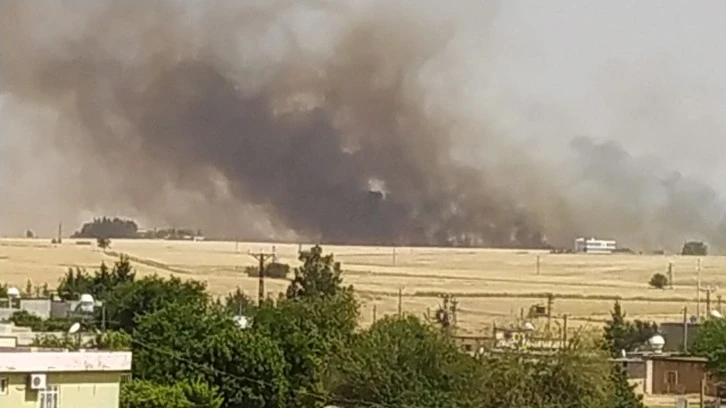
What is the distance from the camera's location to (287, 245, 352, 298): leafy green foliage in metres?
15.2

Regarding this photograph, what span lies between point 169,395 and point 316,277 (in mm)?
8587

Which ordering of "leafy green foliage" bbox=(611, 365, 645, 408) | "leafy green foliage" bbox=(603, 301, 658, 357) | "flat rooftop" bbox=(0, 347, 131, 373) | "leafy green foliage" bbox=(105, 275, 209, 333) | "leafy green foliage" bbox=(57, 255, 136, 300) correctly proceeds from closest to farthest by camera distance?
"flat rooftop" bbox=(0, 347, 131, 373), "leafy green foliage" bbox=(611, 365, 645, 408), "leafy green foliage" bbox=(105, 275, 209, 333), "leafy green foliage" bbox=(603, 301, 658, 357), "leafy green foliage" bbox=(57, 255, 136, 300)

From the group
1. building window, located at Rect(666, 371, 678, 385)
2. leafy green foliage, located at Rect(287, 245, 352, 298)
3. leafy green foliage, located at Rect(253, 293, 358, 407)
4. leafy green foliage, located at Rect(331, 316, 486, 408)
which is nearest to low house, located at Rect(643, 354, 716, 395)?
building window, located at Rect(666, 371, 678, 385)

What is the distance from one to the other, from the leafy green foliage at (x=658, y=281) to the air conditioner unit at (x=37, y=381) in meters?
14.8

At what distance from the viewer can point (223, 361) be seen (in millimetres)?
8281

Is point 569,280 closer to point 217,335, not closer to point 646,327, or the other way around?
point 646,327

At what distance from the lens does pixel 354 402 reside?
7605 millimetres

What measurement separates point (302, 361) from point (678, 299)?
1112cm

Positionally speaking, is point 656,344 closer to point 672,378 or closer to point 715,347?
point 672,378

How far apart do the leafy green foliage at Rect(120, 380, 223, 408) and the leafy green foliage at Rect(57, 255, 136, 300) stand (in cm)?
514

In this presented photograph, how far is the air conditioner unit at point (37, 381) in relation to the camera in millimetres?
4920

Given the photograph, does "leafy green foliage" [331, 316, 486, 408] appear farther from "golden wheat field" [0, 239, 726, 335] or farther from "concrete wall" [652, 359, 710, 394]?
"golden wheat field" [0, 239, 726, 335]

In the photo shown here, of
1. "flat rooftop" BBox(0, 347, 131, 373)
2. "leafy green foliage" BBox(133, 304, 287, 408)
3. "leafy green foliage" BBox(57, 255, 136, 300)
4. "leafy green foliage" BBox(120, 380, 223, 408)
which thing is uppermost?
"leafy green foliage" BBox(57, 255, 136, 300)

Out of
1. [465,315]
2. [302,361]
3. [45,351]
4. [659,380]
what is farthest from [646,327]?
[45,351]
